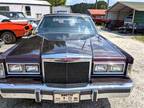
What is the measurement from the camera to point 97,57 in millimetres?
3105

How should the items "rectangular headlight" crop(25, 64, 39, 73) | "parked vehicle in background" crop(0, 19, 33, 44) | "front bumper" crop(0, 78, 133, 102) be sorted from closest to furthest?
1. "front bumper" crop(0, 78, 133, 102)
2. "rectangular headlight" crop(25, 64, 39, 73)
3. "parked vehicle in background" crop(0, 19, 33, 44)

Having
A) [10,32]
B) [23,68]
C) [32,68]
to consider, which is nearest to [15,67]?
[23,68]

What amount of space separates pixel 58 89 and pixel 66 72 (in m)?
0.28

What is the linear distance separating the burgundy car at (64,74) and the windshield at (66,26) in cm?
146

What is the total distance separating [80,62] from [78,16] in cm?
265

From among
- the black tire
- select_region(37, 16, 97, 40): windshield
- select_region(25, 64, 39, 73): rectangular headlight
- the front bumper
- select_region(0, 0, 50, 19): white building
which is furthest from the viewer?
Answer: select_region(0, 0, 50, 19): white building

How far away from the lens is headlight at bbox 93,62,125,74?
3.17 meters

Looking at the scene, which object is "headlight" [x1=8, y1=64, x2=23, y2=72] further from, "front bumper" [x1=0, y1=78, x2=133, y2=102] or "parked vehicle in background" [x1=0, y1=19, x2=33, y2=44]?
"parked vehicle in background" [x1=0, y1=19, x2=33, y2=44]

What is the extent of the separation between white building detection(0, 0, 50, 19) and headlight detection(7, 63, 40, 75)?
24.7 metres

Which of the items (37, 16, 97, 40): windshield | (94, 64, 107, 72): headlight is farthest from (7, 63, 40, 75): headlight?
(37, 16, 97, 40): windshield

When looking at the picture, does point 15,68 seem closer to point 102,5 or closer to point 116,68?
point 116,68

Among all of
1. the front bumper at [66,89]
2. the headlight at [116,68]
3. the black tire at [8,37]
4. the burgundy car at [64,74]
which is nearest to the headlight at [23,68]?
the burgundy car at [64,74]

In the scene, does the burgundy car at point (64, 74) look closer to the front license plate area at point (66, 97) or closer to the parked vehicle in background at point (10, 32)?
the front license plate area at point (66, 97)

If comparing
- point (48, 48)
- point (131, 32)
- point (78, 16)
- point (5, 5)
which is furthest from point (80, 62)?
point (5, 5)
